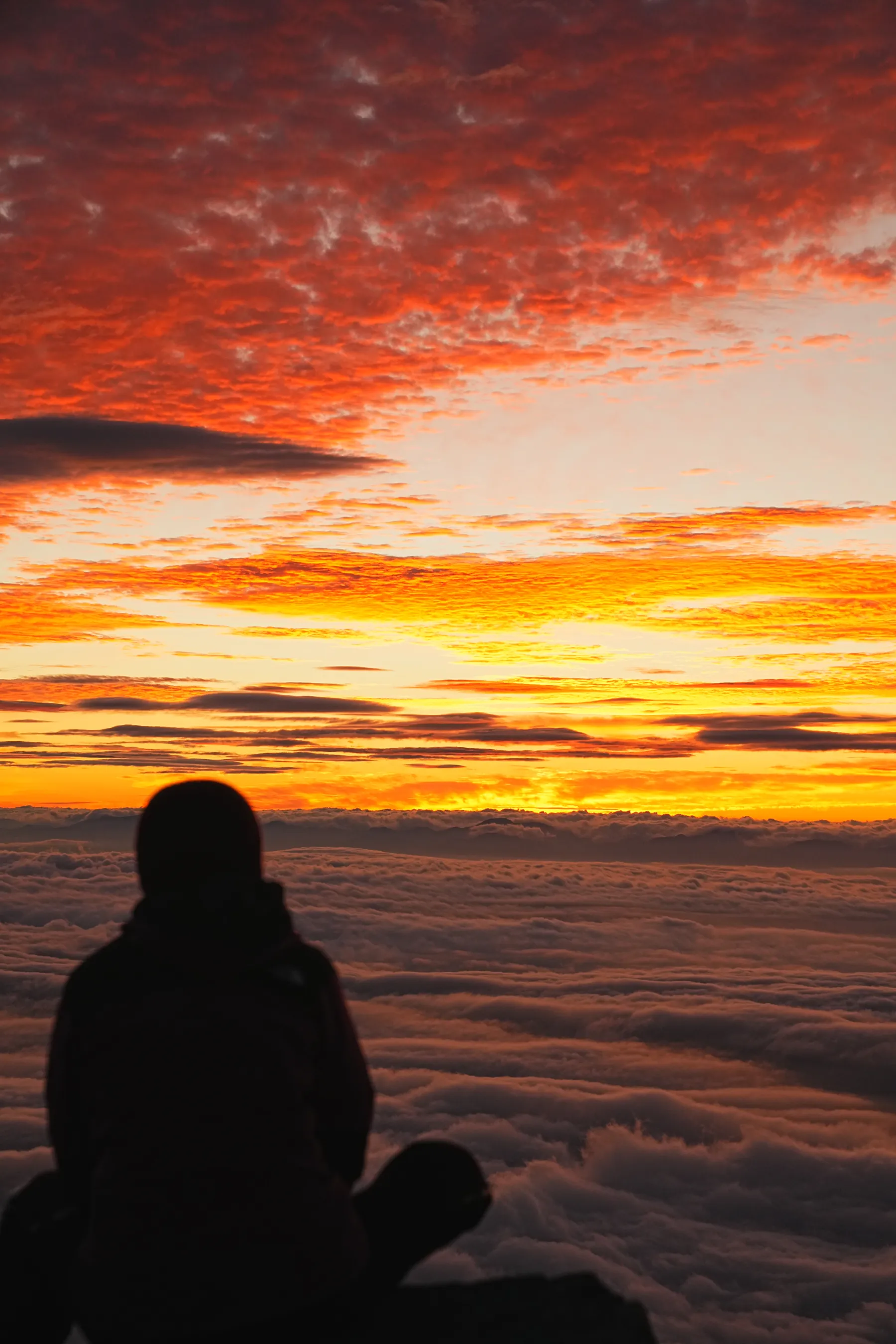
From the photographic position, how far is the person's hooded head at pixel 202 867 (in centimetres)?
394

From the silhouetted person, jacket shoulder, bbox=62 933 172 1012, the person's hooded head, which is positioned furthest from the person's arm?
jacket shoulder, bbox=62 933 172 1012

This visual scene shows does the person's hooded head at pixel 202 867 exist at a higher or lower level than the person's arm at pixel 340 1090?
higher

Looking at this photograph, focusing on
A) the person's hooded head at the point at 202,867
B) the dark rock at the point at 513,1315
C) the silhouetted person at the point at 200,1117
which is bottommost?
the dark rock at the point at 513,1315

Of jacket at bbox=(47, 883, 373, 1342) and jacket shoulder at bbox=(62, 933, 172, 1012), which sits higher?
jacket shoulder at bbox=(62, 933, 172, 1012)

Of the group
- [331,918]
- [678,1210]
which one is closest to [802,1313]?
[678,1210]

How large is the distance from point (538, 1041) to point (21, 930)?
78.2 metres

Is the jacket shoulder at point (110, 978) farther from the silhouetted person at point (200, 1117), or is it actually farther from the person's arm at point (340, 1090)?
→ the person's arm at point (340, 1090)

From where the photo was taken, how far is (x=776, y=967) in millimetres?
125500

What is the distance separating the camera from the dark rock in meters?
4.60

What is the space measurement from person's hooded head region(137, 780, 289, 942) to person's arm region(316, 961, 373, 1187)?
0.41 m

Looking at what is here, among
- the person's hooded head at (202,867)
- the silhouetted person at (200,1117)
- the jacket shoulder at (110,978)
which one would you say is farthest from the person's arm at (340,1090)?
the jacket shoulder at (110,978)

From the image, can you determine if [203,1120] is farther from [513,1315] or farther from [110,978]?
[513,1315]

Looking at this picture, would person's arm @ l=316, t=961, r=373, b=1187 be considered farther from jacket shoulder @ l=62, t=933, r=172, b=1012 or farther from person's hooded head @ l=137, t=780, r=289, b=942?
jacket shoulder @ l=62, t=933, r=172, b=1012

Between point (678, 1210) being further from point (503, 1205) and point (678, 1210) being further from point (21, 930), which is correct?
point (21, 930)
